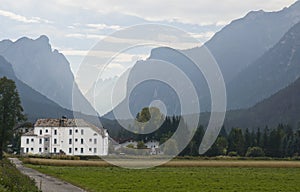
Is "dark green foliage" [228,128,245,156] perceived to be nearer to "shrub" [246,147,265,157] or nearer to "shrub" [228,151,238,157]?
"shrub" [228,151,238,157]

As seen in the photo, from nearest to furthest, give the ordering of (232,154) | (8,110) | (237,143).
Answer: (8,110), (232,154), (237,143)

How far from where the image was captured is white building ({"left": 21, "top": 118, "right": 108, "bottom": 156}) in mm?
129500

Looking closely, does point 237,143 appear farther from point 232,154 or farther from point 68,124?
point 68,124

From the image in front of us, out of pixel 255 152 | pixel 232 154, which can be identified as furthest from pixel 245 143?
pixel 255 152

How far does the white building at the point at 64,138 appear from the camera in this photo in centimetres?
12950

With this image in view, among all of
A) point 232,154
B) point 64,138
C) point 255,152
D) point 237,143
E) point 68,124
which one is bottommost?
point 232,154

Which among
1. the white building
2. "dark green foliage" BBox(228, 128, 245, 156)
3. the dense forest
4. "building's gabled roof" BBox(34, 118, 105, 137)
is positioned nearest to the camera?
the dense forest

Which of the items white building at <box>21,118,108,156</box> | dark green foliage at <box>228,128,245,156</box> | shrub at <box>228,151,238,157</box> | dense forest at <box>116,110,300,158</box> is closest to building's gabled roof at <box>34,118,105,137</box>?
white building at <box>21,118,108,156</box>

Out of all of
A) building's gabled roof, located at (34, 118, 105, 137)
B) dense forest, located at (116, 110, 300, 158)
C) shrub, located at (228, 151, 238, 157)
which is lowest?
shrub, located at (228, 151, 238, 157)

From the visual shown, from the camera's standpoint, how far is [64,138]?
13125 centimetres

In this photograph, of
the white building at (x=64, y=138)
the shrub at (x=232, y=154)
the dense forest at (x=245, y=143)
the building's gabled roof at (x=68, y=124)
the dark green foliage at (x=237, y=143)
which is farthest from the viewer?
the building's gabled roof at (x=68, y=124)

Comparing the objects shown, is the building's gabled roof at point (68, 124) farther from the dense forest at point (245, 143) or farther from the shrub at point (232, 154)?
the shrub at point (232, 154)

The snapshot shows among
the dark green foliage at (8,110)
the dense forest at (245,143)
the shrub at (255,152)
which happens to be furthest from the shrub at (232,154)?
the dark green foliage at (8,110)

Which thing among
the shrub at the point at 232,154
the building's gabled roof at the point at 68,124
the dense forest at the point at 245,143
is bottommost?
the shrub at the point at 232,154
